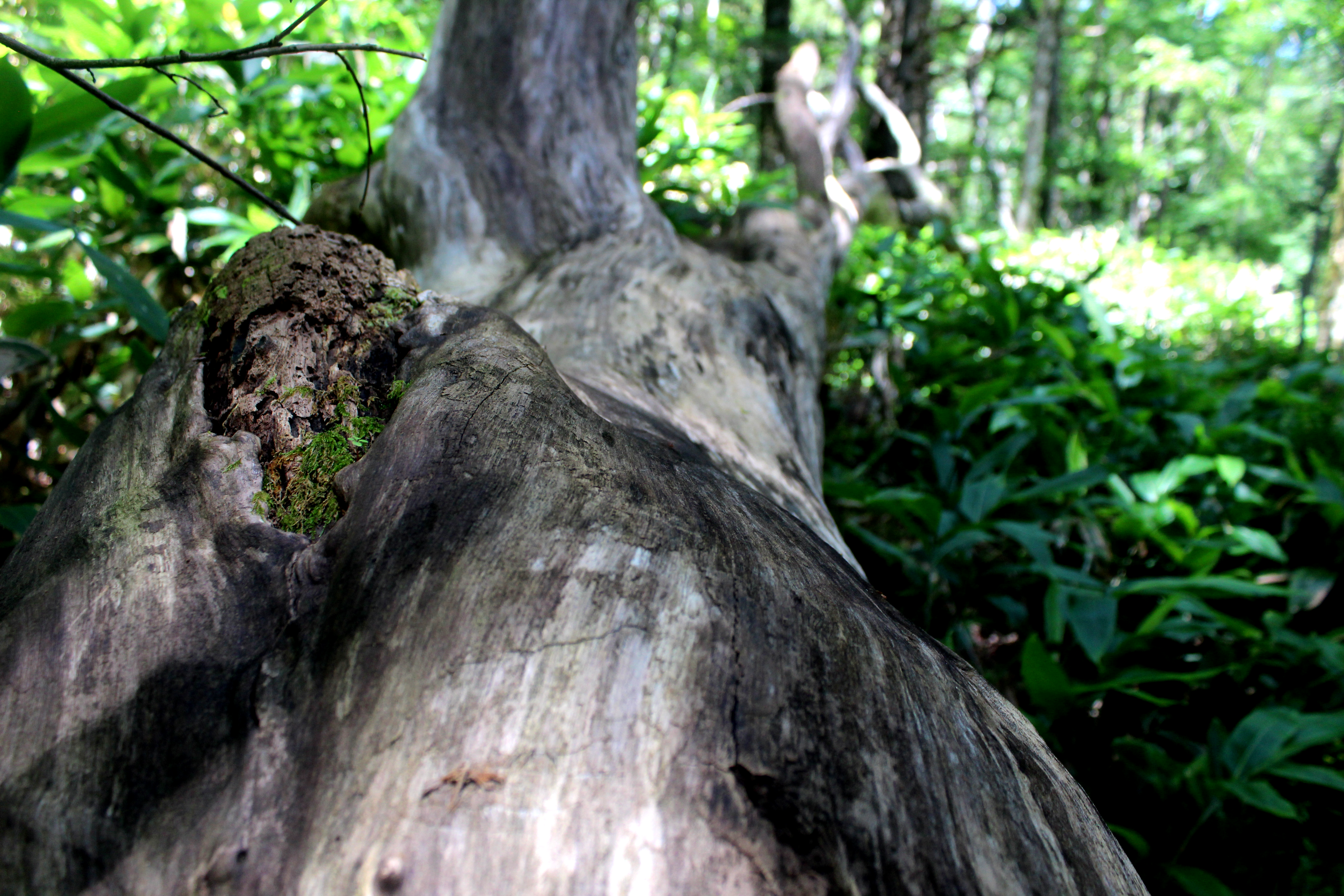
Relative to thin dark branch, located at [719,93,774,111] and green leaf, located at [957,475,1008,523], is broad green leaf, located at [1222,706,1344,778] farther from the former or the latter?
thin dark branch, located at [719,93,774,111]

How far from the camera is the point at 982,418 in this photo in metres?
3.32

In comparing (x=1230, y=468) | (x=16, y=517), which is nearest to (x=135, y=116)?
(x=16, y=517)

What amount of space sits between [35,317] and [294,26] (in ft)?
5.86

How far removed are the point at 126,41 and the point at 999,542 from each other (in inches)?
151

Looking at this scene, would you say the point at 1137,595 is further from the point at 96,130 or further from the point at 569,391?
the point at 96,130

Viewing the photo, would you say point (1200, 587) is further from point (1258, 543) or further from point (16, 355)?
point (16, 355)

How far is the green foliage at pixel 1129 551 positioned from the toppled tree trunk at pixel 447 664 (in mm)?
1114

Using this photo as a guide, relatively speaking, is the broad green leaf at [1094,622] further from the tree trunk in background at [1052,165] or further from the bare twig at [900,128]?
the tree trunk in background at [1052,165]

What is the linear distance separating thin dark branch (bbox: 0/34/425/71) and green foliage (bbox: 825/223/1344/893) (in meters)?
1.73

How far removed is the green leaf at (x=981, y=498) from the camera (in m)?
2.28

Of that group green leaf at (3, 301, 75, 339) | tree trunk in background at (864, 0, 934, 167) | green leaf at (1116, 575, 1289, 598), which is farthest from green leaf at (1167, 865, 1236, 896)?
tree trunk in background at (864, 0, 934, 167)

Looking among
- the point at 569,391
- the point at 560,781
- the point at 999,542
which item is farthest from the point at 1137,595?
the point at 560,781

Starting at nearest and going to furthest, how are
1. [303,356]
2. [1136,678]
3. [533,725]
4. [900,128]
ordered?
[533,725] → [303,356] → [1136,678] → [900,128]

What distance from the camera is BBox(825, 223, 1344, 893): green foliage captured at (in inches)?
68.7
